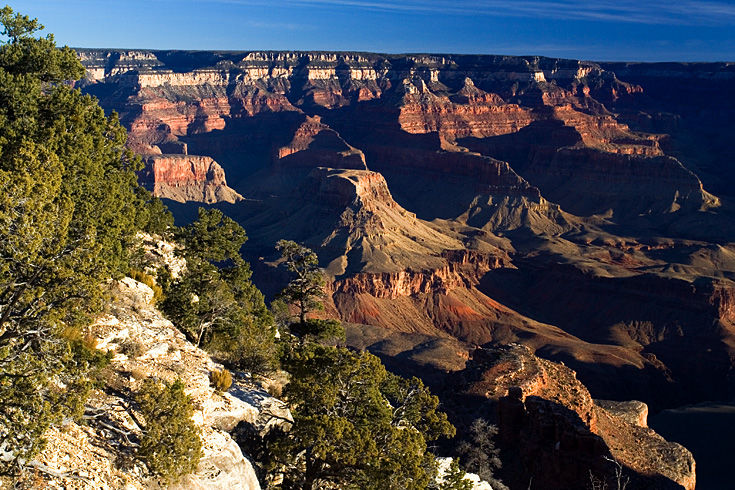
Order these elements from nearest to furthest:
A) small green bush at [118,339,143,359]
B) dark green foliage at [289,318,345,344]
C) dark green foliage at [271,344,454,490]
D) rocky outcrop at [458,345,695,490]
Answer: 1. dark green foliage at [271,344,454,490]
2. small green bush at [118,339,143,359]
3. dark green foliage at [289,318,345,344]
4. rocky outcrop at [458,345,695,490]

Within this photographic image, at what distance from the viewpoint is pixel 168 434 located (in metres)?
18.1

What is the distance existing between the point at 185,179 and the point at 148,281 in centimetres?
14835

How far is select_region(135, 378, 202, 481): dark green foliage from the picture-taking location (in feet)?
58.2

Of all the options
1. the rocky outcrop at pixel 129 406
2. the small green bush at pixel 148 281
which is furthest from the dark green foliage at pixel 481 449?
the small green bush at pixel 148 281

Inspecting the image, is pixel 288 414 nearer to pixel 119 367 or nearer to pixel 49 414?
pixel 119 367

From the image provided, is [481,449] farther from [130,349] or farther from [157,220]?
[130,349]

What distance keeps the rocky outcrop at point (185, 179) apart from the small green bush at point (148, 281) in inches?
5445

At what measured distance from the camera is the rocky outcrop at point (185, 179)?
16700 centimetres

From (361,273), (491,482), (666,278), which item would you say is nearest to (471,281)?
(361,273)

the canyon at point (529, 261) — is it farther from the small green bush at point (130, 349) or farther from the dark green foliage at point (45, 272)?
the dark green foliage at point (45, 272)

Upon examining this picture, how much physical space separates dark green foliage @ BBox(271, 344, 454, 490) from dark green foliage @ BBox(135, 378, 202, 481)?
4.14 meters

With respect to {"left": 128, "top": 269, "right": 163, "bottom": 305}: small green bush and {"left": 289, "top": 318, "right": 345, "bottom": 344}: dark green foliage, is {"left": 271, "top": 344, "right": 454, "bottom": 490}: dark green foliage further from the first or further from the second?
{"left": 289, "top": 318, "right": 345, "bottom": 344}: dark green foliage

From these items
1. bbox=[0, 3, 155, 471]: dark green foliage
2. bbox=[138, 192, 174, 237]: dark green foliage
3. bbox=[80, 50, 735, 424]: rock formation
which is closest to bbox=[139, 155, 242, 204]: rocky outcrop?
bbox=[80, 50, 735, 424]: rock formation

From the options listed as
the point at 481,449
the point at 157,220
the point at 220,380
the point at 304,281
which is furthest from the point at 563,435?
the point at 157,220
